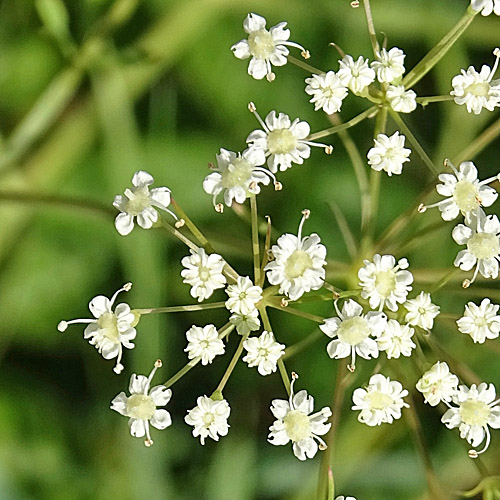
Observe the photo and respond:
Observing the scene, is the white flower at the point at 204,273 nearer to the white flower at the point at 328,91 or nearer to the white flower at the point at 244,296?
the white flower at the point at 244,296

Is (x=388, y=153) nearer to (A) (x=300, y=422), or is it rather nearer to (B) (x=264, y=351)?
(B) (x=264, y=351)

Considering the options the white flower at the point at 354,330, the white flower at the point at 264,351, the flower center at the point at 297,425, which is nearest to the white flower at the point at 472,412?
the white flower at the point at 354,330

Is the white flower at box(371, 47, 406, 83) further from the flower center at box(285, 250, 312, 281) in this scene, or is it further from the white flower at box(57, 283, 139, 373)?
the white flower at box(57, 283, 139, 373)

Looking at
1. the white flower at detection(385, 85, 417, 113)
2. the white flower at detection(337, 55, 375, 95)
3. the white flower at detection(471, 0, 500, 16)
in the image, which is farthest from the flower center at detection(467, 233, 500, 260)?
the white flower at detection(471, 0, 500, 16)

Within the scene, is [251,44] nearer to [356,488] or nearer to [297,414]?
[297,414]

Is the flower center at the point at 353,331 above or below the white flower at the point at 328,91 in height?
below
